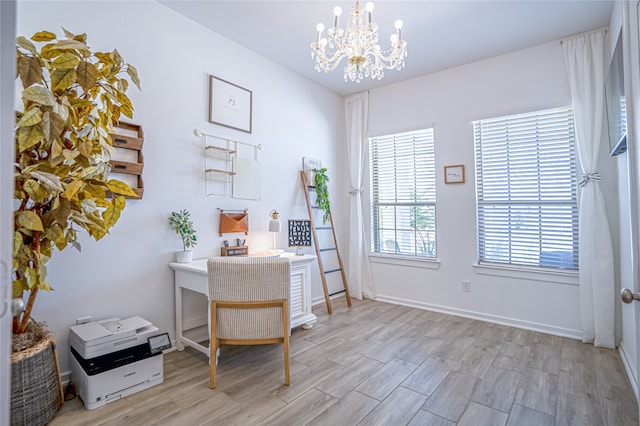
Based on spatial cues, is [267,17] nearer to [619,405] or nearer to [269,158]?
[269,158]

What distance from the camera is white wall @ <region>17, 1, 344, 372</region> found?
2.22m

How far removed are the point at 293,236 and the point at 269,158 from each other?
37.7 inches

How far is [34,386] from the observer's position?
67.9 inches

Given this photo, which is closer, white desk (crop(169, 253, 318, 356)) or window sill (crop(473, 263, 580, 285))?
white desk (crop(169, 253, 318, 356))

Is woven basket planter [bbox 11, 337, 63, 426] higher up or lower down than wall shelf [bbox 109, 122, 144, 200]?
lower down

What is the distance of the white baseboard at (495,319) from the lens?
3.12 m

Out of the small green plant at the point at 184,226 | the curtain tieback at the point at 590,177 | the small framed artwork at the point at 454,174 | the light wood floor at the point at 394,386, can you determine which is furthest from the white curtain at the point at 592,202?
the small green plant at the point at 184,226

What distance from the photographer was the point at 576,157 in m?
3.09

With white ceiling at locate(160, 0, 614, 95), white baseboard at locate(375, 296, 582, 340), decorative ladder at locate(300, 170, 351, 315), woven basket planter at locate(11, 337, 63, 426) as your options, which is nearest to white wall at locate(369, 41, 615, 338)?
white baseboard at locate(375, 296, 582, 340)

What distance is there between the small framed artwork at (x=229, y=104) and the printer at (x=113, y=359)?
1.94 meters

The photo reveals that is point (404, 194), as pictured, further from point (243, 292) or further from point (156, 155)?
point (156, 155)

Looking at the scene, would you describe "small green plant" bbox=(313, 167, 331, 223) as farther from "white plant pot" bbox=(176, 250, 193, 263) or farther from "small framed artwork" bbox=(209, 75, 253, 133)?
"white plant pot" bbox=(176, 250, 193, 263)

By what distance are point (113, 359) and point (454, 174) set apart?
364cm

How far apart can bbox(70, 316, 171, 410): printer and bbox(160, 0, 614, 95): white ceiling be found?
2.62m
